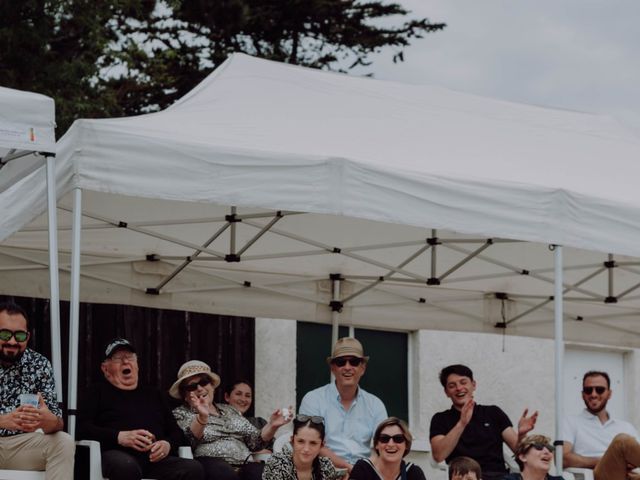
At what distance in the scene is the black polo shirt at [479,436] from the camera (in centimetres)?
936

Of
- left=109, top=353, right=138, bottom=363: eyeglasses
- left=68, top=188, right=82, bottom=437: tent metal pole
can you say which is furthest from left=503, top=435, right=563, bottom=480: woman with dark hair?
left=68, top=188, right=82, bottom=437: tent metal pole

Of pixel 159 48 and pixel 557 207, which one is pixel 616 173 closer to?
pixel 557 207

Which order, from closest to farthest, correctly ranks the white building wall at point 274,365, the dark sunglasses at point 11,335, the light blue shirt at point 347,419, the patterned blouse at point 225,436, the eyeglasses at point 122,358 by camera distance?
the dark sunglasses at point 11,335
the eyeglasses at point 122,358
the patterned blouse at point 225,436
the light blue shirt at point 347,419
the white building wall at point 274,365

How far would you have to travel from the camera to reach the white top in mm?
10156

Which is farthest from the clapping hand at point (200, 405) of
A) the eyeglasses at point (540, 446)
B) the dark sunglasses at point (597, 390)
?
the dark sunglasses at point (597, 390)

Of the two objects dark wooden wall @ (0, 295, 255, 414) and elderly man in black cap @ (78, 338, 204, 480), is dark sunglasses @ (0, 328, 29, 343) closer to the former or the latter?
elderly man in black cap @ (78, 338, 204, 480)

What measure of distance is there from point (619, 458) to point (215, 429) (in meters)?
2.71

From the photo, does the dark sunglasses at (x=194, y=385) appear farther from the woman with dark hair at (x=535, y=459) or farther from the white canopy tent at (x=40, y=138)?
the woman with dark hair at (x=535, y=459)

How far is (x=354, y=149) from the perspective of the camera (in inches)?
346

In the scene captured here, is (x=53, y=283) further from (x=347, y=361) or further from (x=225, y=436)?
Result: (x=347, y=361)

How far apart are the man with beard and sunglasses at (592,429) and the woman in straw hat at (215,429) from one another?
253 centimetres

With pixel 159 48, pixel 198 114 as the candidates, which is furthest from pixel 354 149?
pixel 159 48

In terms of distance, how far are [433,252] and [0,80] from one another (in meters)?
7.47

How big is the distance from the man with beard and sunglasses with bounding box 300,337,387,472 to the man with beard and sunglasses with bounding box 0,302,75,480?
2.34 metres
